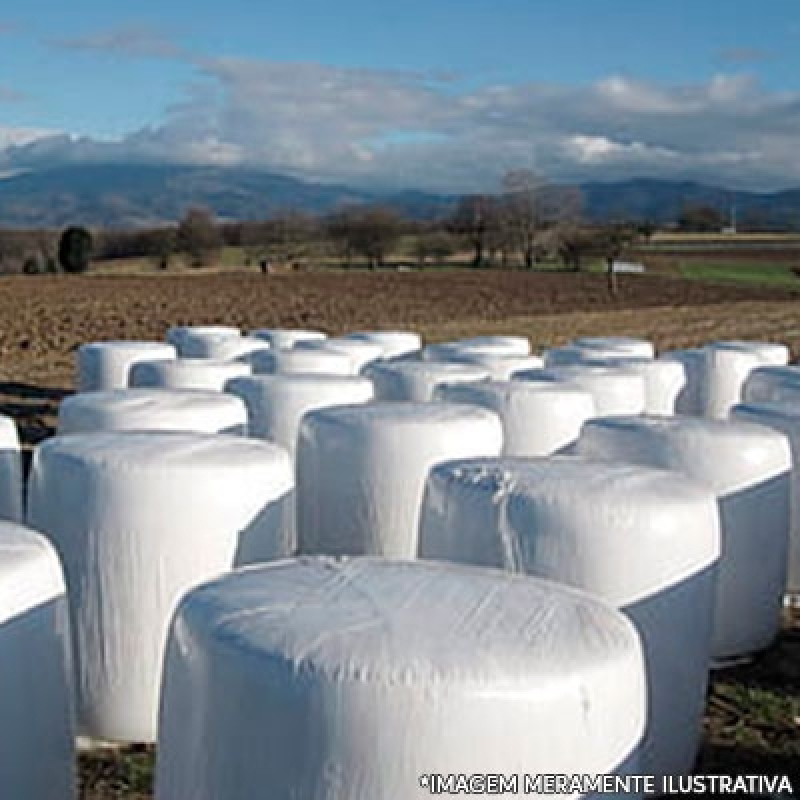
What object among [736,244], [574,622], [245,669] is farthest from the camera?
[736,244]

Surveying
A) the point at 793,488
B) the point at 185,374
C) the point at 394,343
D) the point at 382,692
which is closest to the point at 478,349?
the point at 394,343

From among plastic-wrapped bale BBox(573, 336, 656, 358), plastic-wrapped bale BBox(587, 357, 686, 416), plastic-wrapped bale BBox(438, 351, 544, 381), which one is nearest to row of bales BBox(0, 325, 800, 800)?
plastic-wrapped bale BBox(587, 357, 686, 416)

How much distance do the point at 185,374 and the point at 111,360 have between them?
7.68 ft

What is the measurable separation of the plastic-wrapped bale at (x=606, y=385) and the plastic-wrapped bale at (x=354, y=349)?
103 inches

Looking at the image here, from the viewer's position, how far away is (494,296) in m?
44.2

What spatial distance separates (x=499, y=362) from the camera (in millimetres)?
11906

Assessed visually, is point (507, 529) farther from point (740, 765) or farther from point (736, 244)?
point (736, 244)

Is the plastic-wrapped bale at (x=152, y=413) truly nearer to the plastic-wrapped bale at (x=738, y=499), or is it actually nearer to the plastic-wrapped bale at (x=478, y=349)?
the plastic-wrapped bale at (x=738, y=499)

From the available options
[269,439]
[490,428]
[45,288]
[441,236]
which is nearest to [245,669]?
[490,428]

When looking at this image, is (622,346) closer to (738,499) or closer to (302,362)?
(302,362)

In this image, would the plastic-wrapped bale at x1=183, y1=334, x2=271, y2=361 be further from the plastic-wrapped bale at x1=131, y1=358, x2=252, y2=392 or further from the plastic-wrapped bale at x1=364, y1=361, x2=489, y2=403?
the plastic-wrapped bale at x1=364, y1=361, x2=489, y2=403

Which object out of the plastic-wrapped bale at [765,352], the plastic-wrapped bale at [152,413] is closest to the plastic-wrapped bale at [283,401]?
the plastic-wrapped bale at [152,413]

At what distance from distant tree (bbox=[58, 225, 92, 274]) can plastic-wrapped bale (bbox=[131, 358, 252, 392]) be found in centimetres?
5618

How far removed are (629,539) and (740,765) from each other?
1236 millimetres
